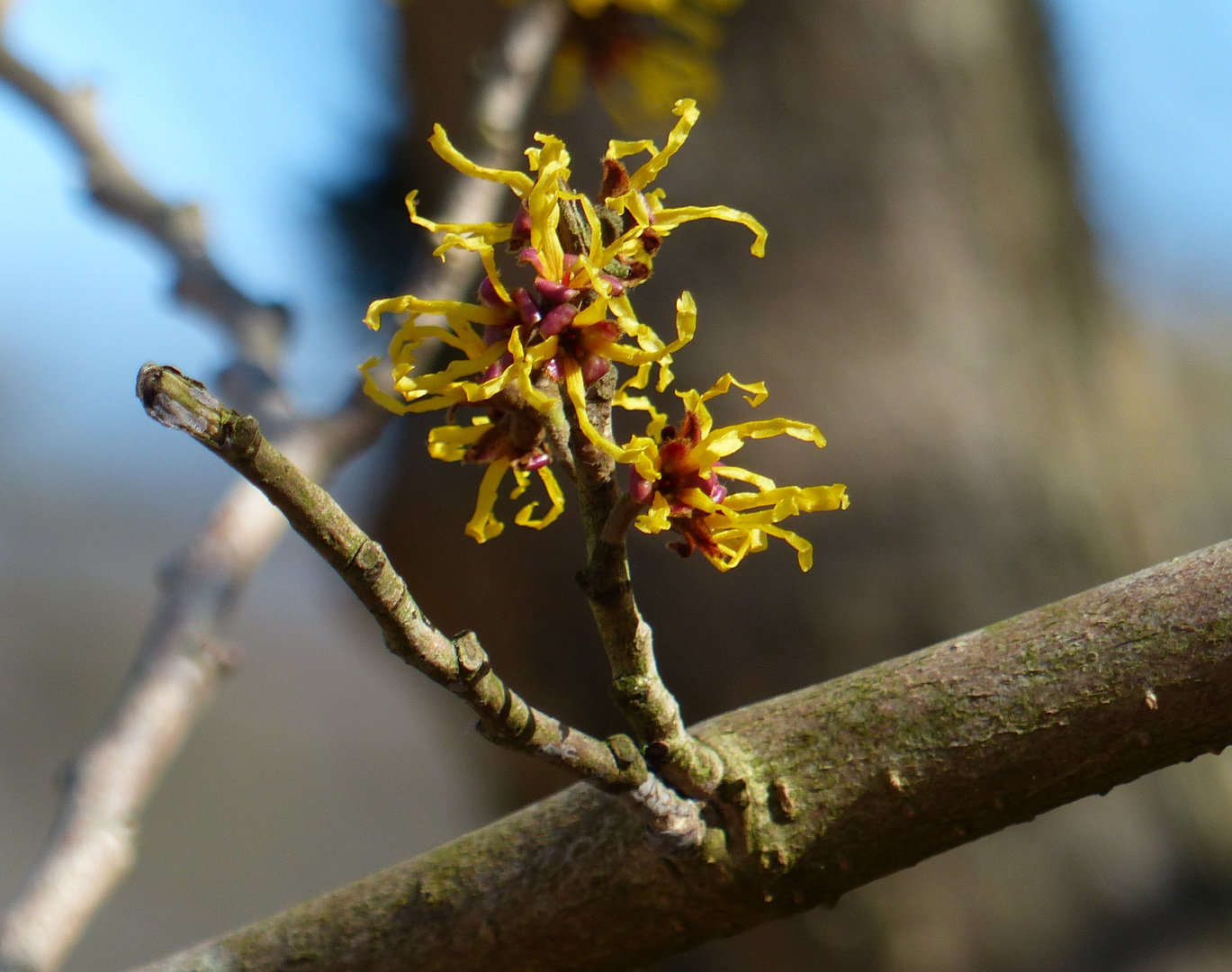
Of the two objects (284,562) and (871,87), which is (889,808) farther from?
(284,562)

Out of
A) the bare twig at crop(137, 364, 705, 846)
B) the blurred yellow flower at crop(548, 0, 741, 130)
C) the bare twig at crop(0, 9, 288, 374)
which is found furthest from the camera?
the blurred yellow flower at crop(548, 0, 741, 130)

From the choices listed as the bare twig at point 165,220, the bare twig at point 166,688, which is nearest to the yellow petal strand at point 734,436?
the bare twig at point 166,688

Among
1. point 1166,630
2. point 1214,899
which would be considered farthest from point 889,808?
point 1214,899

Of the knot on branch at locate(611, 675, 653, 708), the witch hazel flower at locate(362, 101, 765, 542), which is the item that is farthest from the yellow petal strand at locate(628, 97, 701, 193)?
the knot on branch at locate(611, 675, 653, 708)

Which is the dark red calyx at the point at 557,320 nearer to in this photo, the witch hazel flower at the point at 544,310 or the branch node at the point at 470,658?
the witch hazel flower at the point at 544,310

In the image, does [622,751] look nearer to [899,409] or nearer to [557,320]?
[557,320]

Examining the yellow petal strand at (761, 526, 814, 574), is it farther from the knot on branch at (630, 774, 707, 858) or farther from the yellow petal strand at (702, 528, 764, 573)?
the knot on branch at (630, 774, 707, 858)
